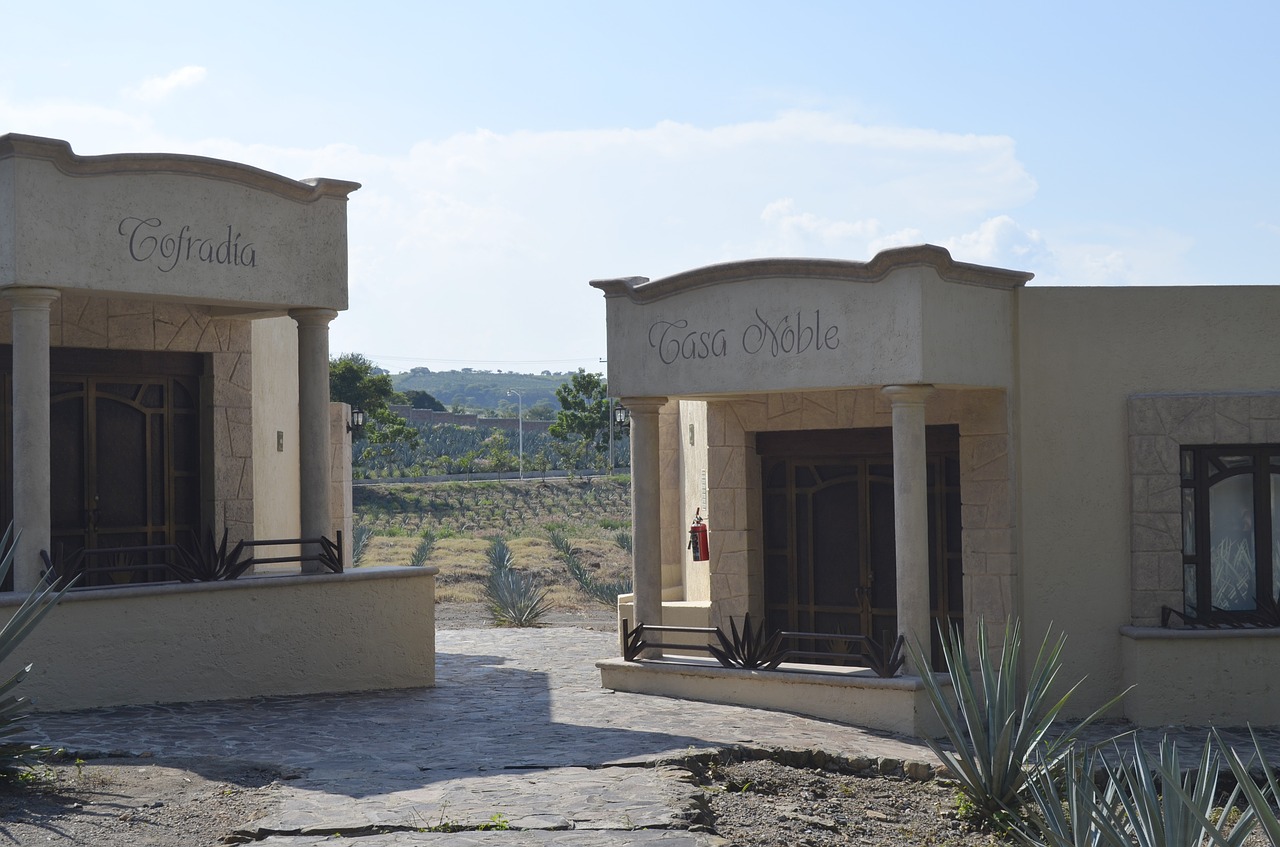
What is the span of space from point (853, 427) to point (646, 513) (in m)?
2.02

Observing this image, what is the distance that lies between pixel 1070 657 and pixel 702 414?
16.2 ft

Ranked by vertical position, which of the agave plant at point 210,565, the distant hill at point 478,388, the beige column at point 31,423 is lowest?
the agave plant at point 210,565

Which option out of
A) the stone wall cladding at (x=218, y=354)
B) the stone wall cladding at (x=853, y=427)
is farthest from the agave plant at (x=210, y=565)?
the stone wall cladding at (x=853, y=427)

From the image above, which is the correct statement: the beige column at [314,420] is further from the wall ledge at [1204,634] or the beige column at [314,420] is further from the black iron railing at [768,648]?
the wall ledge at [1204,634]

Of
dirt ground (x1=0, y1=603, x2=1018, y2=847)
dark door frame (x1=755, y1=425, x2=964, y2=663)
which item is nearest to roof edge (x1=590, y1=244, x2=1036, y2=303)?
dark door frame (x1=755, y1=425, x2=964, y2=663)

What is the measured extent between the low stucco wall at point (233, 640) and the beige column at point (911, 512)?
4174 millimetres

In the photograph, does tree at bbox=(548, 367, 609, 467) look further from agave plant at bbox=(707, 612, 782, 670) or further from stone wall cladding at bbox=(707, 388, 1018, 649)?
agave plant at bbox=(707, 612, 782, 670)

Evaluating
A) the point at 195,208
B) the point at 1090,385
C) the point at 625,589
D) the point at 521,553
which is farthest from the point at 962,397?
the point at 521,553

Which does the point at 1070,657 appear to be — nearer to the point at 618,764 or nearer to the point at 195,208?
the point at 618,764

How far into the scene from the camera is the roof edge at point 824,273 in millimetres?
10523

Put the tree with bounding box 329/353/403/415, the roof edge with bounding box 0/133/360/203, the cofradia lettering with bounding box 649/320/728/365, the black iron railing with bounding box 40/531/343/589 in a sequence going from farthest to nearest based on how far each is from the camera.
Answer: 1. the tree with bounding box 329/353/403/415
2. the cofradia lettering with bounding box 649/320/728/365
3. the black iron railing with bounding box 40/531/343/589
4. the roof edge with bounding box 0/133/360/203

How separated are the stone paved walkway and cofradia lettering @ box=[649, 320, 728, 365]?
290 centimetres

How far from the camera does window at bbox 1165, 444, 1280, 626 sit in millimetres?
11469

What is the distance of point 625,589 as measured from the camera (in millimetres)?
22250
